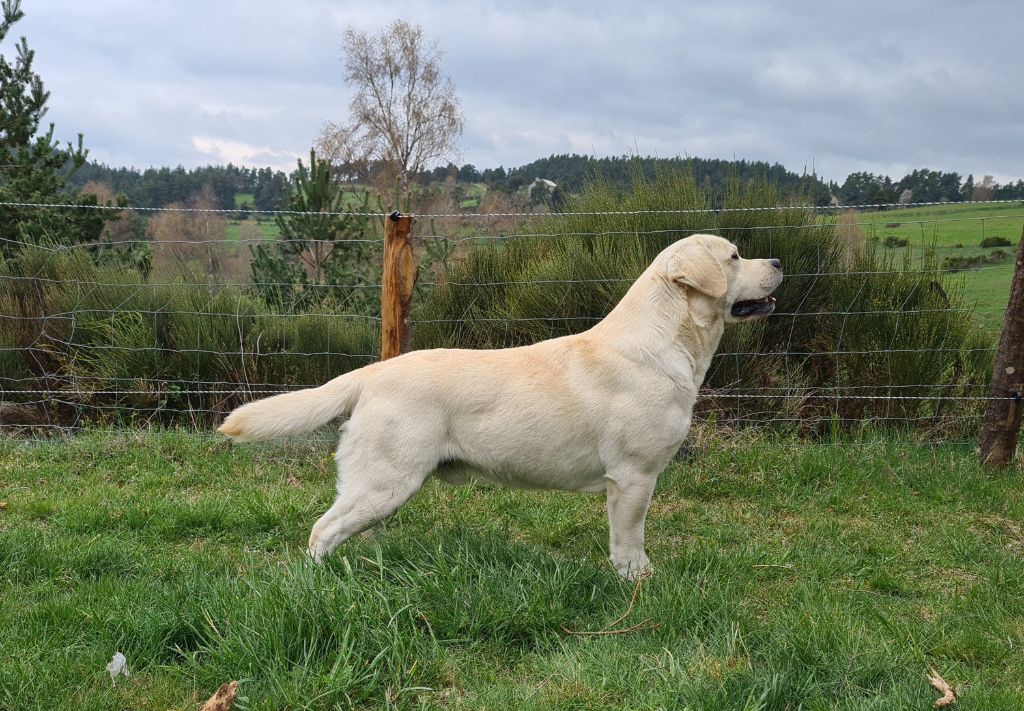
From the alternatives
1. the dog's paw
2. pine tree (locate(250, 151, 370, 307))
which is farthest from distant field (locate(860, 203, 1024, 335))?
pine tree (locate(250, 151, 370, 307))

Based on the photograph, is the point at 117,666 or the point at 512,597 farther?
the point at 512,597

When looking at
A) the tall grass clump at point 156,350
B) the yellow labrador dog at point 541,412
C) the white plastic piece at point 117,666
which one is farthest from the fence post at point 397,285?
the white plastic piece at point 117,666

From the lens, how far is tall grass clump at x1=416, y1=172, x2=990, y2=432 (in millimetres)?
7152

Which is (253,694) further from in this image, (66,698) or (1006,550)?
(1006,550)

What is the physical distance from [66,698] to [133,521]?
2075mm

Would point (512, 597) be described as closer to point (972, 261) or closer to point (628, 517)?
point (628, 517)

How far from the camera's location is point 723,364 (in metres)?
7.33

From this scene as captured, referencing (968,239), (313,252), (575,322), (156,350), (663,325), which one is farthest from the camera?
(313,252)

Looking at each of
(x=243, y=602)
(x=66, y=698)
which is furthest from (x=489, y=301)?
(x=66, y=698)

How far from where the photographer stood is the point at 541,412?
4.18m

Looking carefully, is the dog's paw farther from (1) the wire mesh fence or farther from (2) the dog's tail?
(1) the wire mesh fence

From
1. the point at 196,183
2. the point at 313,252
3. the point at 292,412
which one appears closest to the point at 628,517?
the point at 292,412

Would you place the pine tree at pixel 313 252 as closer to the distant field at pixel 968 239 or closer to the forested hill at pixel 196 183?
the distant field at pixel 968 239

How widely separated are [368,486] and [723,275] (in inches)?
83.5
